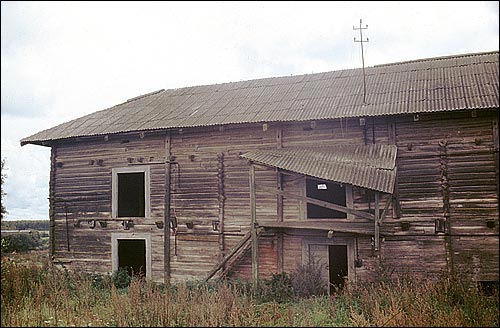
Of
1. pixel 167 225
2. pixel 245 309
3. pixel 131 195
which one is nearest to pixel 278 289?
pixel 245 309

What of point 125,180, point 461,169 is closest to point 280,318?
point 461,169

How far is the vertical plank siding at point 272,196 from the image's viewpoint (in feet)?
39.1

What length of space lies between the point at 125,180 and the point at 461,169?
10284mm

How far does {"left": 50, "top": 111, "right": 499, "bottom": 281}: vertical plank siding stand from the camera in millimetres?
11914

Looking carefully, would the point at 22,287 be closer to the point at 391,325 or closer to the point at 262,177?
the point at 262,177

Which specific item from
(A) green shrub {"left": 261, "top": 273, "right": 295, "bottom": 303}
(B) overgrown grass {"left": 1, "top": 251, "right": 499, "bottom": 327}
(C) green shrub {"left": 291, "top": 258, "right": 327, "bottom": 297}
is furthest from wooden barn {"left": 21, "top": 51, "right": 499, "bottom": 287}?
(B) overgrown grass {"left": 1, "top": 251, "right": 499, "bottom": 327}

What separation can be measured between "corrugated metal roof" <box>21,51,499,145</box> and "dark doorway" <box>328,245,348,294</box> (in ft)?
12.3

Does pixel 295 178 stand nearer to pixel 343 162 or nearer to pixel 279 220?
pixel 279 220

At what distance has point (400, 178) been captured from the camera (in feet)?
40.8

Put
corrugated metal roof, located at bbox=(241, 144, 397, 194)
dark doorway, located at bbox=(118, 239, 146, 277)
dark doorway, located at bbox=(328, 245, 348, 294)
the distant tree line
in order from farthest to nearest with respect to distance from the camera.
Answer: the distant tree line
dark doorway, located at bbox=(118, 239, 146, 277)
dark doorway, located at bbox=(328, 245, 348, 294)
corrugated metal roof, located at bbox=(241, 144, 397, 194)

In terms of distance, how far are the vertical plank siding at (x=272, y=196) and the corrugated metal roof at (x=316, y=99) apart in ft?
1.31

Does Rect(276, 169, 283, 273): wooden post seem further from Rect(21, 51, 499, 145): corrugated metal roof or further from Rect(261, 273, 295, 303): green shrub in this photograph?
Rect(21, 51, 499, 145): corrugated metal roof

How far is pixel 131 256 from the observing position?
16.4 m

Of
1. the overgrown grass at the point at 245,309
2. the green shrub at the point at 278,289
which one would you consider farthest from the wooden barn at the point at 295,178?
the overgrown grass at the point at 245,309
